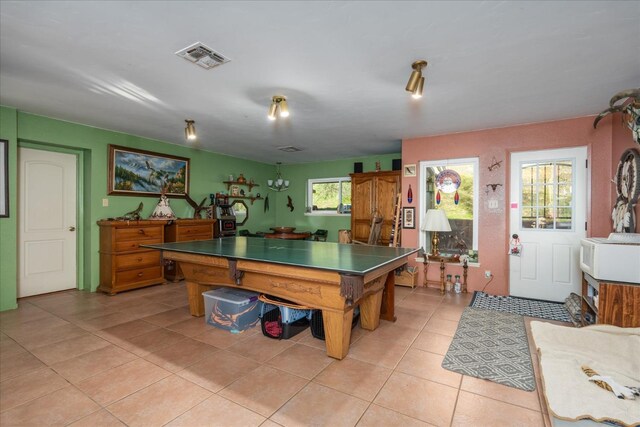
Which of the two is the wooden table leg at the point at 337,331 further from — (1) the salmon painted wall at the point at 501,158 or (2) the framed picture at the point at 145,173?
(2) the framed picture at the point at 145,173

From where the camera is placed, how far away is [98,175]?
465 centimetres

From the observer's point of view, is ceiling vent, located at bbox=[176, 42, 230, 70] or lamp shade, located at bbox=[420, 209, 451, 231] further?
lamp shade, located at bbox=[420, 209, 451, 231]

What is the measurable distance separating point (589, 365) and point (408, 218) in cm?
312

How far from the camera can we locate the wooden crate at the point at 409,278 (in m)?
4.84

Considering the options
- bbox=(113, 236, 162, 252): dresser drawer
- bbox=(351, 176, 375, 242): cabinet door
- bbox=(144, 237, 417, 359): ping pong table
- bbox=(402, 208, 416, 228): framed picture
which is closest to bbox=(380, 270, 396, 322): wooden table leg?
bbox=(144, 237, 417, 359): ping pong table

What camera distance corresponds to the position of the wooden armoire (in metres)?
5.66

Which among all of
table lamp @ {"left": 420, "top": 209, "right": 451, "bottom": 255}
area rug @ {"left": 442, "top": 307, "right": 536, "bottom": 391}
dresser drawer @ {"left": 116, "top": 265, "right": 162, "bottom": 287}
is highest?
table lamp @ {"left": 420, "top": 209, "right": 451, "bottom": 255}

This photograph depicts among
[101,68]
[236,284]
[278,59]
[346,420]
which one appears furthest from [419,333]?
[101,68]

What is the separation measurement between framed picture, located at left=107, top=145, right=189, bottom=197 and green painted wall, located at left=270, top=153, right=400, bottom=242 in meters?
2.69

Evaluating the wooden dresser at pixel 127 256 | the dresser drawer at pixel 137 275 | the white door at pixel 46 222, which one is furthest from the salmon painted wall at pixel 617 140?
the white door at pixel 46 222

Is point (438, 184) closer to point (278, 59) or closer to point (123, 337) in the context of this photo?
point (278, 59)

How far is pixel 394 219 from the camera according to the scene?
213 inches

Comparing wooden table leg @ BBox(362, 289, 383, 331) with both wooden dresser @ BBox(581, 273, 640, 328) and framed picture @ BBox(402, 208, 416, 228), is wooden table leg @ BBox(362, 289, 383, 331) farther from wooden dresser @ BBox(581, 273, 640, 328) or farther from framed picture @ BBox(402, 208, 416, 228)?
framed picture @ BBox(402, 208, 416, 228)

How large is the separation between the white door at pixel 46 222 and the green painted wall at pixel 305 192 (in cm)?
428
